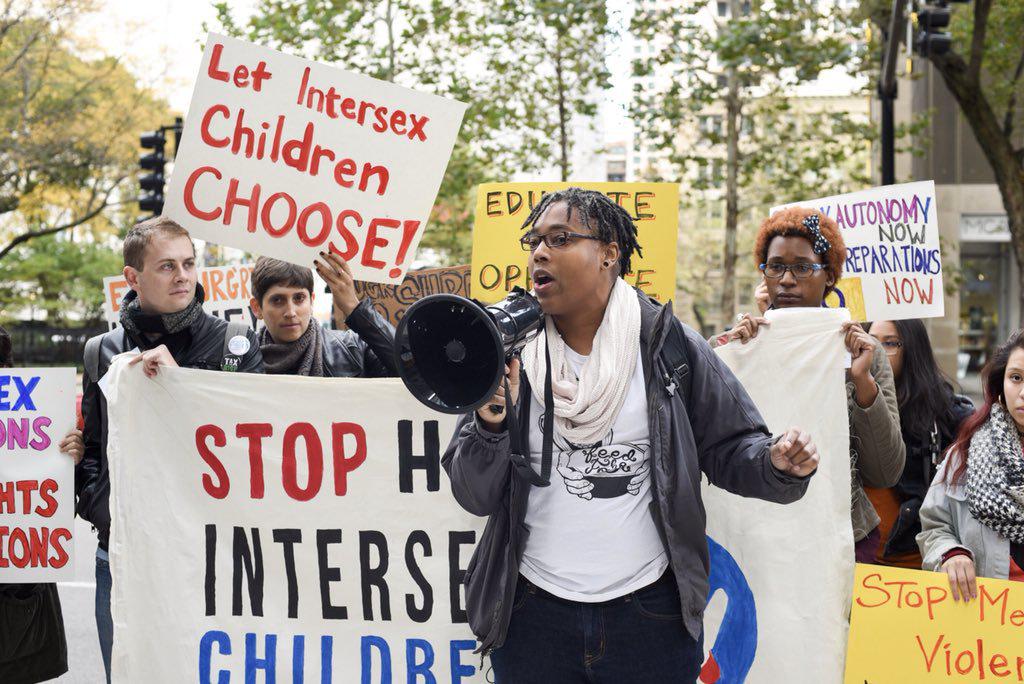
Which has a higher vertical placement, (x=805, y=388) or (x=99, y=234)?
(x=99, y=234)

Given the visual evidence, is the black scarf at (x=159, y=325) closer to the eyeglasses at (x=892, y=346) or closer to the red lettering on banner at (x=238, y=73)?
the red lettering on banner at (x=238, y=73)

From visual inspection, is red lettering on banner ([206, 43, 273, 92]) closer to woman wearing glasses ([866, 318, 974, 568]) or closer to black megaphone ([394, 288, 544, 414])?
black megaphone ([394, 288, 544, 414])

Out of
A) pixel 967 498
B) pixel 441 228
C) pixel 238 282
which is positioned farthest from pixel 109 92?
pixel 967 498

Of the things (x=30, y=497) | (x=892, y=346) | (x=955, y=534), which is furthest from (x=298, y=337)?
(x=955, y=534)

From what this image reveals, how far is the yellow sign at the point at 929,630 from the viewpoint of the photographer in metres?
3.13

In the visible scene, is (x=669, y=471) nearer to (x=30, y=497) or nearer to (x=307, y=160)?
(x=307, y=160)

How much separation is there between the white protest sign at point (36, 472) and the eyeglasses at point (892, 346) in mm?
2956

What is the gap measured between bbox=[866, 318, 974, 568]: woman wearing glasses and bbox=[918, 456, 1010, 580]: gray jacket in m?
0.30

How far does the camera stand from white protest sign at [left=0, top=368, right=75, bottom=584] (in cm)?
382

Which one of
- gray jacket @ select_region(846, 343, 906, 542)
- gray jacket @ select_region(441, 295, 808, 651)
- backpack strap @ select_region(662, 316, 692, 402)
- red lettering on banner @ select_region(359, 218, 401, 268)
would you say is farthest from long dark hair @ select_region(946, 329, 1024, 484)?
red lettering on banner @ select_region(359, 218, 401, 268)

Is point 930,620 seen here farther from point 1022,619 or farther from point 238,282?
point 238,282

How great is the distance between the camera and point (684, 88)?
17.5 metres

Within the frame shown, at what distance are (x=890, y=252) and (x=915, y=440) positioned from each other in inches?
54.1

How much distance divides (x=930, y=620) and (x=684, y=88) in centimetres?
1516
